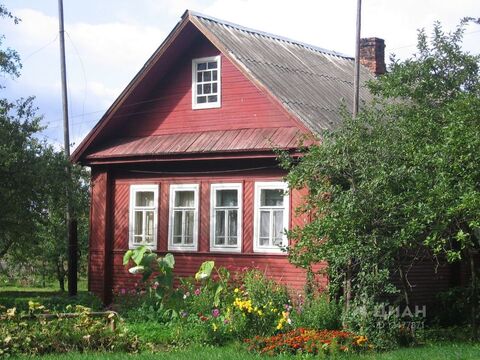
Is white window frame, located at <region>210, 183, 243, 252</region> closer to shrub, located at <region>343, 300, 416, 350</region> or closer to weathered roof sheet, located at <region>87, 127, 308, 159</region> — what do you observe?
weathered roof sheet, located at <region>87, 127, 308, 159</region>

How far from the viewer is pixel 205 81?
21953 mm

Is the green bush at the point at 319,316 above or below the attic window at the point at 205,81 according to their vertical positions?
below

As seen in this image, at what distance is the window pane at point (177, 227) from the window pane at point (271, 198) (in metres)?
2.58

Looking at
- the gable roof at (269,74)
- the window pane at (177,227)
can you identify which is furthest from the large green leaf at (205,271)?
the gable roof at (269,74)

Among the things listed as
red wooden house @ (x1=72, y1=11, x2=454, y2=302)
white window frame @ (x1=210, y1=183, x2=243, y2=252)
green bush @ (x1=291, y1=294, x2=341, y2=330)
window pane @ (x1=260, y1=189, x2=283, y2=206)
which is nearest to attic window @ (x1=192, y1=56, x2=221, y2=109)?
red wooden house @ (x1=72, y1=11, x2=454, y2=302)

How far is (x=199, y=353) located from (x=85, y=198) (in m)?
11.1

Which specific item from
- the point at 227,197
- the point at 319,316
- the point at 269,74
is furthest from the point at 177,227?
the point at 319,316

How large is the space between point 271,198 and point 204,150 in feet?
6.40

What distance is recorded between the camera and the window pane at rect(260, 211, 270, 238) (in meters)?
20.0

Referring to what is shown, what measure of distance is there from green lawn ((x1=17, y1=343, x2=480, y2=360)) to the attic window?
8.57 metres

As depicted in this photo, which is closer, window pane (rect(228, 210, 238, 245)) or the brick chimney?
window pane (rect(228, 210, 238, 245))

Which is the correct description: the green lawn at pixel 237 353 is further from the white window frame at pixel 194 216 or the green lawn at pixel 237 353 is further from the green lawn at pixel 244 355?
the white window frame at pixel 194 216

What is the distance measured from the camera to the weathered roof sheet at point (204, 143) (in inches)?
770

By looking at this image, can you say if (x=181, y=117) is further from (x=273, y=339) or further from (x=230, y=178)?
(x=273, y=339)
